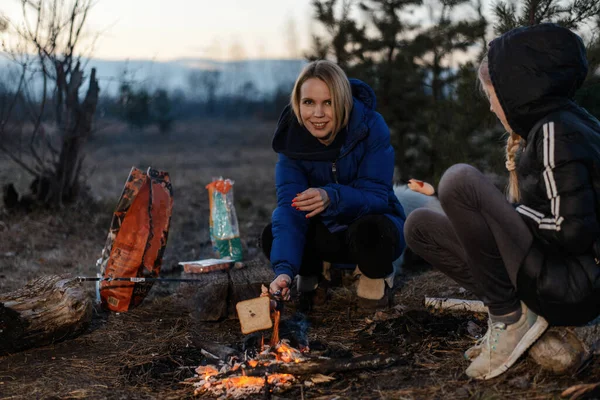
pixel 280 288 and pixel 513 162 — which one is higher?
pixel 513 162

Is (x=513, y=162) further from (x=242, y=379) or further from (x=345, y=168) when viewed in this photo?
(x=242, y=379)

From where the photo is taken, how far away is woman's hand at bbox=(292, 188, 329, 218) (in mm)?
3568

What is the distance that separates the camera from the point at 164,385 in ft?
Answer: 10.3

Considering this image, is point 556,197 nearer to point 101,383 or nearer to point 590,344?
point 590,344

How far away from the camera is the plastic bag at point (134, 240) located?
438cm

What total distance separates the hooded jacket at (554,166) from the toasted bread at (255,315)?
1.21 meters

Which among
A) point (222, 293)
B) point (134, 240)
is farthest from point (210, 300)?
point (134, 240)

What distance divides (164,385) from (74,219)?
4.55 meters

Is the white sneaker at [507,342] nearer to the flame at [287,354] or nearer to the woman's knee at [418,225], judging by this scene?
the woman's knee at [418,225]

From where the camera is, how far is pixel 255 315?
3.19 metres

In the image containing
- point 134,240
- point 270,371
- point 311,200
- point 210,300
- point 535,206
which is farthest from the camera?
point 134,240

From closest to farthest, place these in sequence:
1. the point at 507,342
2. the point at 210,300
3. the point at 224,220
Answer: the point at 507,342 < the point at 210,300 < the point at 224,220

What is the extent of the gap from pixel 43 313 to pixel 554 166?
2859 millimetres

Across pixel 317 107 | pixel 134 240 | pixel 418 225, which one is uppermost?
pixel 317 107
